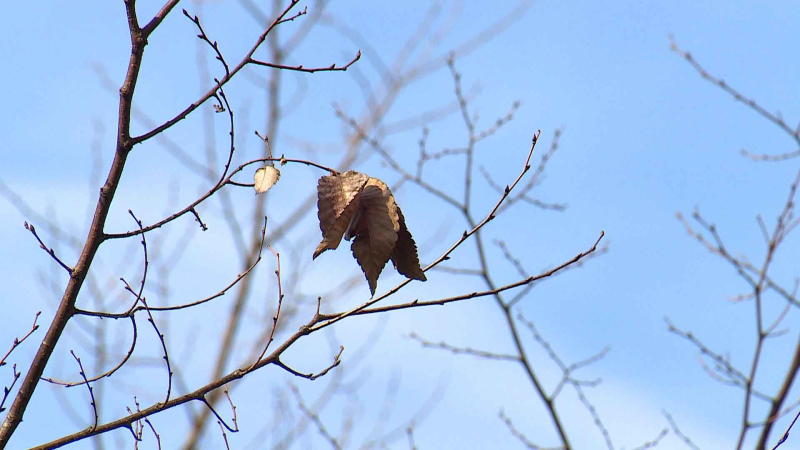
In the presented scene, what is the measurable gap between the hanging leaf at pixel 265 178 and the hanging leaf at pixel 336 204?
0.13 m

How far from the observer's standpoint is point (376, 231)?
5.98 ft

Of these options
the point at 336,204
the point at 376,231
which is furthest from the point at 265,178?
the point at 376,231

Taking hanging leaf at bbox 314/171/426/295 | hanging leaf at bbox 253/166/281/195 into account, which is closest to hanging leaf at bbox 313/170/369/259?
hanging leaf at bbox 314/171/426/295

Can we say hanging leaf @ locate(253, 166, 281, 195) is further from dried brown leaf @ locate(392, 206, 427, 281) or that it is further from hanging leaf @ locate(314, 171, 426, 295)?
dried brown leaf @ locate(392, 206, 427, 281)

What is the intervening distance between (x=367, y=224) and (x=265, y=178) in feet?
1.01

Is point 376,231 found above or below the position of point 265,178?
below

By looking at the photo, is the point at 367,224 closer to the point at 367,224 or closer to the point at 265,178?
the point at 367,224

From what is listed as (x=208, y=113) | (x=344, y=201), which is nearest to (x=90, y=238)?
(x=344, y=201)

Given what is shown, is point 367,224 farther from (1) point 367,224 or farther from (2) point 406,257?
(2) point 406,257

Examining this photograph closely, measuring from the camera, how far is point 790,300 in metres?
4.01

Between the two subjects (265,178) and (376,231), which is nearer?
(376,231)

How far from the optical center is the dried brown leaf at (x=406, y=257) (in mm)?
1871

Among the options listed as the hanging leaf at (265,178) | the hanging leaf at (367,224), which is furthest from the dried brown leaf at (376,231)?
the hanging leaf at (265,178)

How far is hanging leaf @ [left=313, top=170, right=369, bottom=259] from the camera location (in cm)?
181
